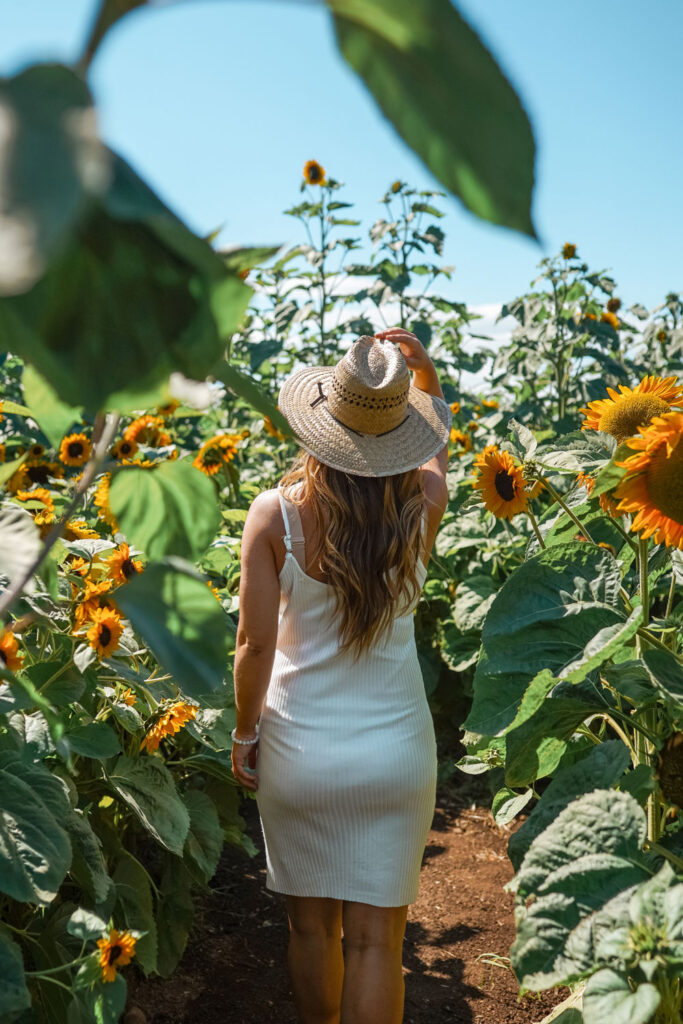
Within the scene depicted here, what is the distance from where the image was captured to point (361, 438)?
1.99m

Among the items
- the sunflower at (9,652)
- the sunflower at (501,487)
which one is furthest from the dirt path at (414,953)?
the sunflower at (501,487)

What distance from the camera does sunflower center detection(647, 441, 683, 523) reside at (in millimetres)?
1150

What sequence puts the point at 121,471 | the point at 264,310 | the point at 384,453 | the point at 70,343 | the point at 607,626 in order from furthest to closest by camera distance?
the point at 264,310 < the point at 384,453 < the point at 607,626 < the point at 121,471 < the point at 70,343

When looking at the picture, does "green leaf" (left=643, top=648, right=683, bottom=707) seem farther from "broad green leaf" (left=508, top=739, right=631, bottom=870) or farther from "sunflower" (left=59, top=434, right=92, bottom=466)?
"sunflower" (left=59, top=434, right=92, bottom=466)

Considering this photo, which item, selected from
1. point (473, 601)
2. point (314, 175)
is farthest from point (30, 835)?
point (314, 175)

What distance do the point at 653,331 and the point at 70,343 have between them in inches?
264

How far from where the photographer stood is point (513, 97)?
14.5 inches

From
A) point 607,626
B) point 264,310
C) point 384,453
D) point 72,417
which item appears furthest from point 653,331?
point 72,417

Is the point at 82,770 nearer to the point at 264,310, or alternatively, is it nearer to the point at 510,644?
the point at 510,644

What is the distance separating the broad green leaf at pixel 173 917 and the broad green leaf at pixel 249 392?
213 centimetres

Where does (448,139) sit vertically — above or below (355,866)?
above

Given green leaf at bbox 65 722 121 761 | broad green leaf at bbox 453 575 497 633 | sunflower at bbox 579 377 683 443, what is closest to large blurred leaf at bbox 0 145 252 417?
sunflower at bbox 579 377 683 443

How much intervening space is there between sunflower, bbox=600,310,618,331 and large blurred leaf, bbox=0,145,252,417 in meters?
5.43

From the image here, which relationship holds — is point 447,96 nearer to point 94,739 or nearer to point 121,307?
point 121,307
